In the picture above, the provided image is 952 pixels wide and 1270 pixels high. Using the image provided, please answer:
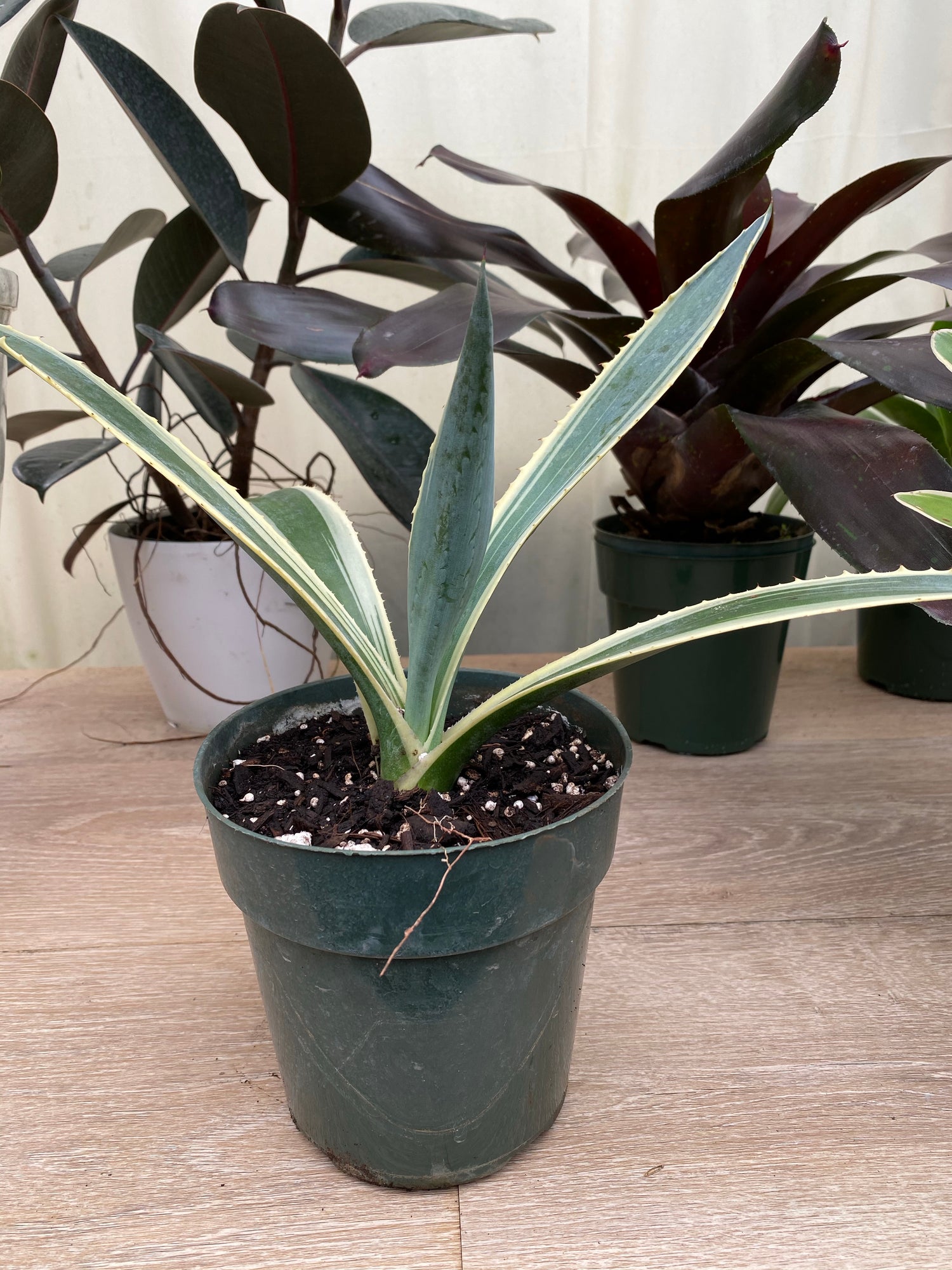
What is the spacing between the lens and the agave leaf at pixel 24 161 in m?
0.69

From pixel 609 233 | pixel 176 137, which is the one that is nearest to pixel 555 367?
pixel 609 233

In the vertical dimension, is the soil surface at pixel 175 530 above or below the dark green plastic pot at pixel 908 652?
above

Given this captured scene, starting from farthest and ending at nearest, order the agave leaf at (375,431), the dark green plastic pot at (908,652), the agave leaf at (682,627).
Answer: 1. the dark green plastic pot at (908,652)
2. the agave leaf at (375,431)
3. the agave leaf at (682,627)

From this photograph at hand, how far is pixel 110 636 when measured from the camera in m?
1.36

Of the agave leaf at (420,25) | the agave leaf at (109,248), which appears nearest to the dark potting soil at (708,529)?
the agave leaf at (420,25)

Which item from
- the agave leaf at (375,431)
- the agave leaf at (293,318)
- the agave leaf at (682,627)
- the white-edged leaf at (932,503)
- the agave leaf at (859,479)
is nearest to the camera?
the agave leaf at (682,627)

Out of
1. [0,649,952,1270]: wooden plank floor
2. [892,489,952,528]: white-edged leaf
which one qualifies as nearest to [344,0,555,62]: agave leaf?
[892,489,952,528]: white-edged leaf

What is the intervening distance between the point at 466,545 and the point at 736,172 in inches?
14.9

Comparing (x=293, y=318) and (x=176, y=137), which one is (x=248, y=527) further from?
(x=176, y=137)

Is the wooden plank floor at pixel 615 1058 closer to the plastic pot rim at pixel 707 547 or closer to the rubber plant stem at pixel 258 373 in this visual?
the plastic pot rim at pixel 707 547

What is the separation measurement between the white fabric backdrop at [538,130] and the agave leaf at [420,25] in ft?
1.03

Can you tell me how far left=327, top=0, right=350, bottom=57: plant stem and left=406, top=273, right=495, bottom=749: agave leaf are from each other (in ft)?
1.99

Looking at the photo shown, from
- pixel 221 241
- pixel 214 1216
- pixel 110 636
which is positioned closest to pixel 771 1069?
pixel 214 1216

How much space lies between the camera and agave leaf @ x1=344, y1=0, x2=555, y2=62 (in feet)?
2.60
